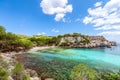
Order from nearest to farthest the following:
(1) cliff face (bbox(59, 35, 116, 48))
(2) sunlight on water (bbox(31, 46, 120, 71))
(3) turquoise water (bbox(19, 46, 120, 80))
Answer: (3) turquoise water (bbox(19, 46, 120, 80)) → (2) sunlight on water (bbox(31, 46, 120, 71)) → (1) cliff face (bbox(59, 35, 116, 48))

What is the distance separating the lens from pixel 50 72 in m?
30.5

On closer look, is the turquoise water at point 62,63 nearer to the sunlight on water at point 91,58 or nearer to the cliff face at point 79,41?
the sunlight on water at point 91,58

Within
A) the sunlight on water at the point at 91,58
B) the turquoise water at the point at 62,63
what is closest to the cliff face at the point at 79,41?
the sunlight on water at the point at 91,58

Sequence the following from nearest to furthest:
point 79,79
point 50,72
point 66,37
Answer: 1. point 79,79
2. point 50,72
3. point 66,37

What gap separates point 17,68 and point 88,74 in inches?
323

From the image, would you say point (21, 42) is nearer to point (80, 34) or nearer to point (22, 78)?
point (22, 78)

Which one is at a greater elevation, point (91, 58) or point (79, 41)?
point (79, 41)

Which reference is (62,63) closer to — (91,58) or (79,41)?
(91,58)

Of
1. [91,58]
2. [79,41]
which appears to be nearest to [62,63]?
[91,58]

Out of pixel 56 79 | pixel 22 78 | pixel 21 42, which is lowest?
pixel 56 79

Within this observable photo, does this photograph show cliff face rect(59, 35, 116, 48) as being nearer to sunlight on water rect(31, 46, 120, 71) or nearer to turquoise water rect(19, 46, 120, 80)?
sunlight on water rect(31, 46, 120, 71)

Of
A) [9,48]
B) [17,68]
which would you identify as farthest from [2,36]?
[17,68]

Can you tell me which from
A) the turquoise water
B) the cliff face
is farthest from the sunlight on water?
the cliff face

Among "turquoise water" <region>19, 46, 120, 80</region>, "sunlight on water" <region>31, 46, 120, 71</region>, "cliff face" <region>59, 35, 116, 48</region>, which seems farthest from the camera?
"cliff face" <region>59, 35, 116, 48</region>
